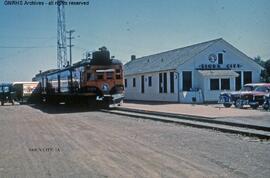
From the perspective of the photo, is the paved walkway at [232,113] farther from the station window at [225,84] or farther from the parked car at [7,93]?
the parked car at [7,93]

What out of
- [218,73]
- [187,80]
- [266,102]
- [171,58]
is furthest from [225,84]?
[266,102]

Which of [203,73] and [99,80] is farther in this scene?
[203,73]

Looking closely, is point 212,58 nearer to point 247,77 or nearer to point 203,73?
point 203,73

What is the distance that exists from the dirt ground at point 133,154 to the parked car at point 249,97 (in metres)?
12.7

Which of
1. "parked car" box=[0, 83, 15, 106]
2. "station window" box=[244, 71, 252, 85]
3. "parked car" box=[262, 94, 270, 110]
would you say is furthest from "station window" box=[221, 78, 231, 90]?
"parked car" box=[0, 83, 15, 106]

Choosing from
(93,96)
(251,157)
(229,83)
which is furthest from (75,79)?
(251,157)

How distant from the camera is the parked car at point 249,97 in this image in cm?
2830

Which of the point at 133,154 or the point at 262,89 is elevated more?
the point at 262,89

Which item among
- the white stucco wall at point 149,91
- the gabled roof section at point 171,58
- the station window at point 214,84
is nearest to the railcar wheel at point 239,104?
the station window at point 214,84

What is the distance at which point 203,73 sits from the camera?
3950cm

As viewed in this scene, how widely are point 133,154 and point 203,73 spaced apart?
94.9ft

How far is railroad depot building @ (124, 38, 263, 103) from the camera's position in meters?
39.6

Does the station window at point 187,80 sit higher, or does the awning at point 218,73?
the awning at point 218,73

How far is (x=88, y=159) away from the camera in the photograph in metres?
10.6
